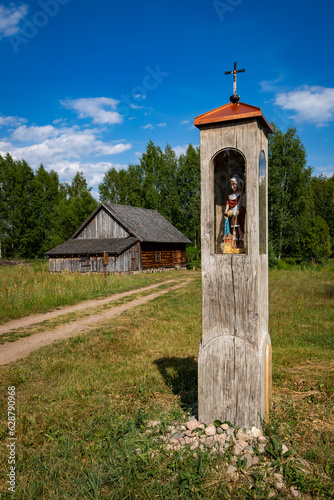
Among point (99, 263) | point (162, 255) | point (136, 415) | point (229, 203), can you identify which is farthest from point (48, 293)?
point (162, 255)

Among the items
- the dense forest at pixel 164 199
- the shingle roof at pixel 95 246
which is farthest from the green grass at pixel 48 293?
the dense forest at pixel 164 199

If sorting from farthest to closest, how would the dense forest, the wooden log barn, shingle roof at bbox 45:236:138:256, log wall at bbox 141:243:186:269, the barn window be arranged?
the dense forest
the barn window
log wall at bbox 141:243:186:269
the wooden log barn
shingle roof at bbox 45:236:138:256

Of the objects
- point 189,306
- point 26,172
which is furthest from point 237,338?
point 26,172

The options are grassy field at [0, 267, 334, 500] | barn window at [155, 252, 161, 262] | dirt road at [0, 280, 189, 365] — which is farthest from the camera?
barn window at [155, 252, 161, 262]

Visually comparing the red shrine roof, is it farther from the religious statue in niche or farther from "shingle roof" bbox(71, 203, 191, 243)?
"shingle roof" bbox(71, 203, 191, 243)

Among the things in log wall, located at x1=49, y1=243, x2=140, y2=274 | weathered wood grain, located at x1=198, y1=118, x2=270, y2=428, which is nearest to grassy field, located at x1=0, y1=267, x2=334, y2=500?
weathered wood grain, located at x1=198, y1=118, x2=270, y2=428

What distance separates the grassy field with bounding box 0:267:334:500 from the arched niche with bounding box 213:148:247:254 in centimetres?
182

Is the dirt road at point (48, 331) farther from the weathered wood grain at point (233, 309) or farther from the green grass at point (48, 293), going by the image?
the weathered wood grain at point (233, 309)

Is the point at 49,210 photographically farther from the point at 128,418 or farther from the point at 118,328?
the point at 128,418

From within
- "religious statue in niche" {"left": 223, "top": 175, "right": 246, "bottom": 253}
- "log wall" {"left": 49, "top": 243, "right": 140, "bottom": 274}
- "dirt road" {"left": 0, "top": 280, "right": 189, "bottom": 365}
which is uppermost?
"religious statue in niche" {"left": 223, "top": 175, "right": 246, "bottom": 253}

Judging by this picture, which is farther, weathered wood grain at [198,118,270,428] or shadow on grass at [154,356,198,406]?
shadow on grass at [154,356,198,406]

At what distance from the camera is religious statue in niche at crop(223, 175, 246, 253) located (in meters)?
3.48

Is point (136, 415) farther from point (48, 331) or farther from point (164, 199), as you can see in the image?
point (164, 199)

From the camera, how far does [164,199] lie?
40406 millimetres
